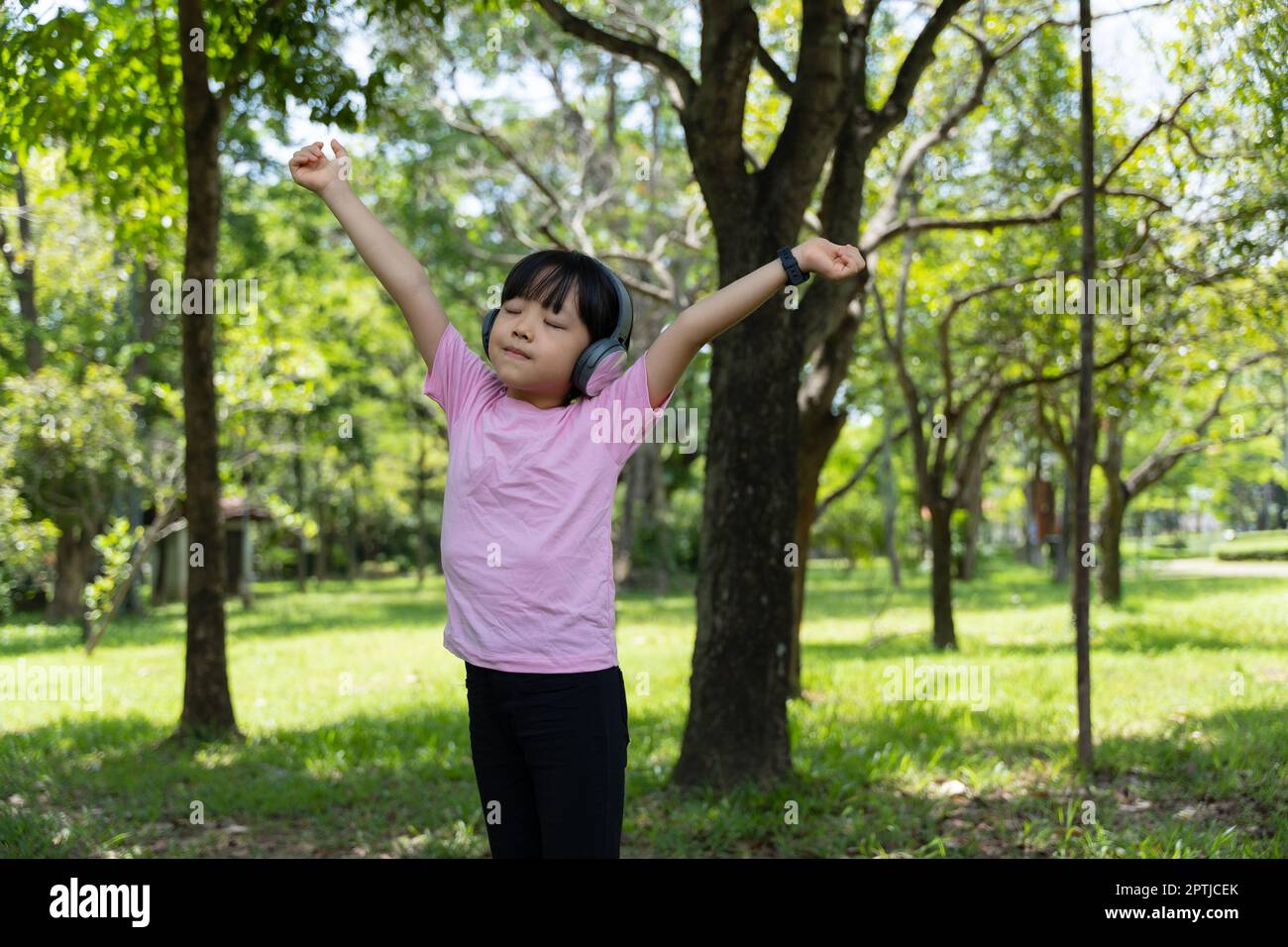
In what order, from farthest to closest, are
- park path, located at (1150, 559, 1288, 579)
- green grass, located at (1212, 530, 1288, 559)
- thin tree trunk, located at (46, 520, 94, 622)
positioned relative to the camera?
green grass, located at (1212, 530, 1288, 559) → park path, located at (1150, 559, 1288, 579) → thin tree trunk, located at (46, 520, 94, 622)

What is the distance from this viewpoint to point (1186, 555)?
1686 inches

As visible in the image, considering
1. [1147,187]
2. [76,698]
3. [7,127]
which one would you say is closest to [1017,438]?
[1147,187]

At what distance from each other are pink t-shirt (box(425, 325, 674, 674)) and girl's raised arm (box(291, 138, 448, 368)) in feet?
0.98

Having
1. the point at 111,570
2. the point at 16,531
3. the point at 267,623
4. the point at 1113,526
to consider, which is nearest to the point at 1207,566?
the point at 1113,526

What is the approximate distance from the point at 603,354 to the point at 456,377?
356 mm

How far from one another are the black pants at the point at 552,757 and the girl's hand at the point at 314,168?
108 cm

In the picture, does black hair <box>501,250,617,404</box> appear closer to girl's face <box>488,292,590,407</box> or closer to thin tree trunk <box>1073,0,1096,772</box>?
girl's face <box>488,292,590,407</box>

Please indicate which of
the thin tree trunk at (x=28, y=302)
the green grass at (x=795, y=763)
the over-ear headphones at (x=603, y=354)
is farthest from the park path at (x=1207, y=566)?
the over-ear headphones at (x=603, y=354)

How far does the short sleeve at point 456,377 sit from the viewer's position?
2.50 m

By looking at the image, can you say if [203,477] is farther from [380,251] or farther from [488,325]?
[488,325]

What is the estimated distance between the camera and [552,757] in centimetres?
229

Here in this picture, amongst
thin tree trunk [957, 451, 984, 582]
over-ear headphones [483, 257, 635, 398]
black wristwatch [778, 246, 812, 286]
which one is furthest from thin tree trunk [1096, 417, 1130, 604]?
over-ear headphones [483, 257, 635, 398]

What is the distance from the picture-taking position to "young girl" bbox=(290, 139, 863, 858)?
2277 mm
